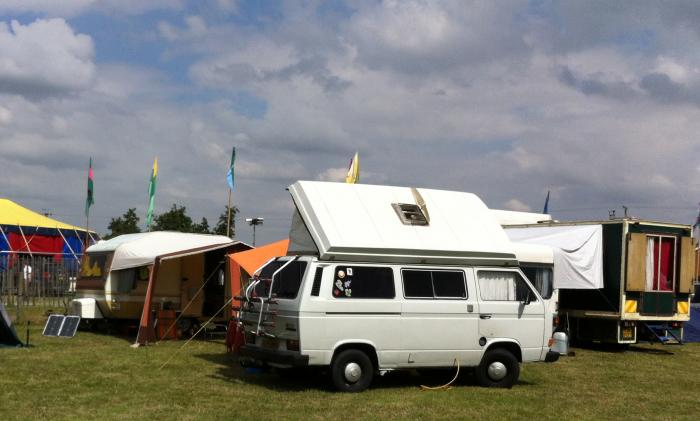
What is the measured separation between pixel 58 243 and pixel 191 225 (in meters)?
14.8

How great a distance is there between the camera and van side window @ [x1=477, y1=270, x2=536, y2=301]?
40.7 ft

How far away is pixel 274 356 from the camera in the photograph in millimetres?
11242

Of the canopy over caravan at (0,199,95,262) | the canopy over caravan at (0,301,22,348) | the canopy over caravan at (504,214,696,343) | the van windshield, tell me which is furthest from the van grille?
the canopy over caravan at (0,199,95,262)

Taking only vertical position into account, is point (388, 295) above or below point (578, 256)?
below

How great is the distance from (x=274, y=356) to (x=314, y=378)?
5.13 feet

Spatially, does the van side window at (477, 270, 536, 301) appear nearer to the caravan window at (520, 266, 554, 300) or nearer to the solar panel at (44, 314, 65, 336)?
the caravan window at (520, 266, 554, 300)

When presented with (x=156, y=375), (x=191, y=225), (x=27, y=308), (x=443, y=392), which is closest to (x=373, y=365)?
(x=443, y=392)

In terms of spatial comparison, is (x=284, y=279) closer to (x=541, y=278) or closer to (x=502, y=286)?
(x=502, y=286)

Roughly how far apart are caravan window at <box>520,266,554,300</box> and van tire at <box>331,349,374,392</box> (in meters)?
7.37

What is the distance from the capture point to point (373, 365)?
11.6 meters

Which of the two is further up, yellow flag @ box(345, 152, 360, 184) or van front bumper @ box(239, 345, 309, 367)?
yellow flag @ box(345, 152, 360, 184)

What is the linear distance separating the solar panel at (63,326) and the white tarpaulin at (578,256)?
36.7ft

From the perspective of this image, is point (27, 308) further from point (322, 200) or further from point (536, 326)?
point (536, 326)

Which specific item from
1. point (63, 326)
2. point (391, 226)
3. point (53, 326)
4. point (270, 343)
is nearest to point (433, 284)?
point (391, 226)
